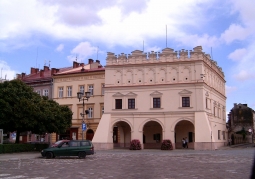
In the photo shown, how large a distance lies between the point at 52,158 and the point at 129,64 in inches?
912

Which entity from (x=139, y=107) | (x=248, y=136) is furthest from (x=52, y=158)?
(x=248, y=136)

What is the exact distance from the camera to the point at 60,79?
55.3 metres

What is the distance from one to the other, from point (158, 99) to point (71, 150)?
21295 millimetres

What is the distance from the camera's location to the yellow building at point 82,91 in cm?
5206

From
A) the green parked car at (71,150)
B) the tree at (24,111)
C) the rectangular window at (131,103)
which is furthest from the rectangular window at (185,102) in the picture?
the green parked car at (71,150)

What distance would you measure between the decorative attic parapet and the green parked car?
73.4 ft

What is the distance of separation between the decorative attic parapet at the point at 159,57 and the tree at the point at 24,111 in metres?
12.9

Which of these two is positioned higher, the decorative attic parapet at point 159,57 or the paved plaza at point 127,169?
the decorative attic parapet at point 159,57

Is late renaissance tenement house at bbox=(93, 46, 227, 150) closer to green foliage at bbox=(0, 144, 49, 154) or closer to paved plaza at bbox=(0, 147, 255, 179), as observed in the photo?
green foliage at bbox=(0, 144, 49, 154)

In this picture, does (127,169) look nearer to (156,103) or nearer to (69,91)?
(156,103)

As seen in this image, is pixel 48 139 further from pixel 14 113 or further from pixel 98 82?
pixel 14 113

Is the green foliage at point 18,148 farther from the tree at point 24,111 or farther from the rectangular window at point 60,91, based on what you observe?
the rectangular window at point 60,91

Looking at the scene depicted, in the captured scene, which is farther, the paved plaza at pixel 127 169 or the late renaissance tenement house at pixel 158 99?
the late renaissance tenement house at pixel 158 99

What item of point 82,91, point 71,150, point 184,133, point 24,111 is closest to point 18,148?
point 24,111
